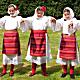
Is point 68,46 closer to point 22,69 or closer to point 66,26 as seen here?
point 66,26

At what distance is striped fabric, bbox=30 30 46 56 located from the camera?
1012 cm

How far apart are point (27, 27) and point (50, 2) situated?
323 inches

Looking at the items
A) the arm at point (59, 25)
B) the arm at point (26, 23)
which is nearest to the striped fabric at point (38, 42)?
the arm at point (26, 23)

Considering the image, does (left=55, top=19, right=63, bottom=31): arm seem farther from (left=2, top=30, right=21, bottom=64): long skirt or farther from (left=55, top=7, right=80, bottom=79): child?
(left=2, top=30, right=21, bottom=64): long skirt

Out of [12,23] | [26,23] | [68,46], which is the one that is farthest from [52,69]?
[12,23]

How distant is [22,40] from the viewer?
15.1m

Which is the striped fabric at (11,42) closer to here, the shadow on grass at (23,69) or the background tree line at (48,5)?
the shadow on grass at (23,69)

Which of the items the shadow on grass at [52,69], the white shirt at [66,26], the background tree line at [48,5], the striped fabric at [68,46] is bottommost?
the shadow on grass at [52,69]

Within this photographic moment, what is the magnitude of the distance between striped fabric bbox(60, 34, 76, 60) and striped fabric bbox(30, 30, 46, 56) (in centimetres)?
48

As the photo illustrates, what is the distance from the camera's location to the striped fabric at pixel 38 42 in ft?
33.2

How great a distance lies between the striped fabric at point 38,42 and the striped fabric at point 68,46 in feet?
1.56

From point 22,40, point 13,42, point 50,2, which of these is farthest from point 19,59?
point 50,2

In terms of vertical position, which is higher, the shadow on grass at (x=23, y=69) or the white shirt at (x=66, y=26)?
the white shirt at (x=66, y=26)

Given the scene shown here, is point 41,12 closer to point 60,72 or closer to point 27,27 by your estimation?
point 27,27
